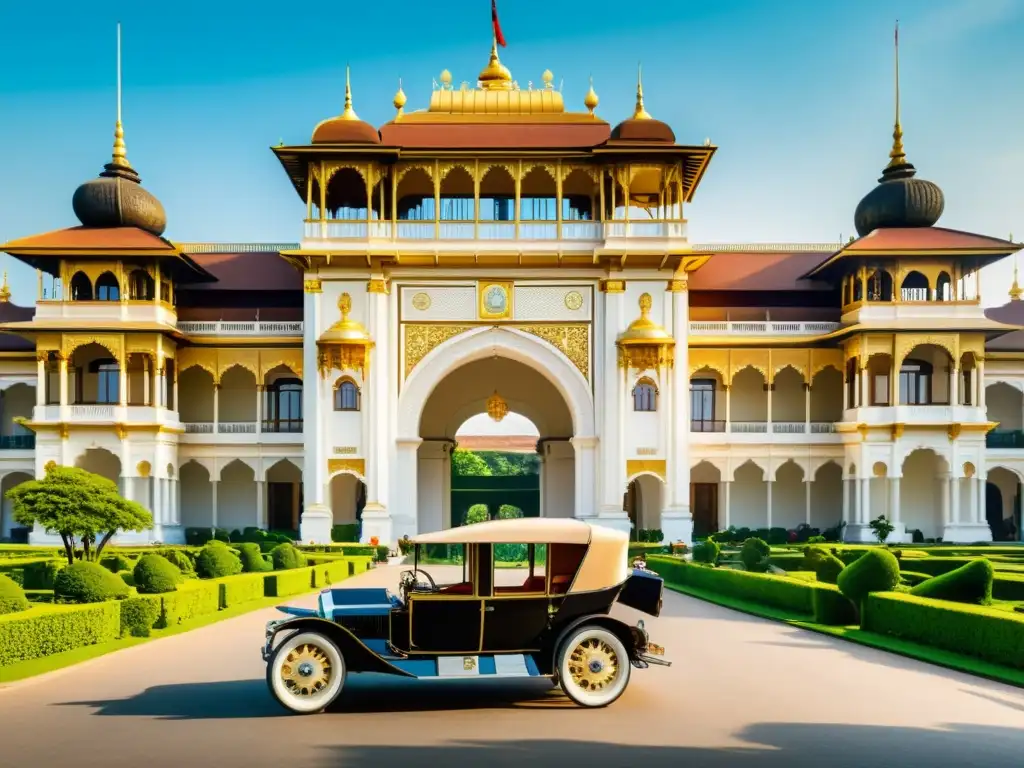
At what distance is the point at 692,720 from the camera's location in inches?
393

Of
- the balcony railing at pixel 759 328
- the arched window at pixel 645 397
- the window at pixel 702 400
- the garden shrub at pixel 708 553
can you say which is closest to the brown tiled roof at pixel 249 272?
the arched window at pixel 645 397

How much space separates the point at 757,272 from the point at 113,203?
82.4 feet

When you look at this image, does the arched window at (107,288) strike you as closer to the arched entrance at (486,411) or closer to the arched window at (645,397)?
the arched entrance at (486,411)

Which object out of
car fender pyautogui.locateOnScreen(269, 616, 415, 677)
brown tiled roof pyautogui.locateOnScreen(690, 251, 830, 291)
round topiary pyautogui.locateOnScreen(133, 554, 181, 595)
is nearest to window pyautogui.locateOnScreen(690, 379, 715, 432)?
brown tiled roof pyautogui.locateOnScreen(690, 251, 830, 291)

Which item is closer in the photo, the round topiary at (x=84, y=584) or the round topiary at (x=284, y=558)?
the round topiary at (x=84, y=584)

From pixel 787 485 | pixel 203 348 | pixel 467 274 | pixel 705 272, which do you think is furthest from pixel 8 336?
pixel 787 485

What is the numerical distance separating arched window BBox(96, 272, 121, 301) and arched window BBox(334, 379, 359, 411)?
917 cm

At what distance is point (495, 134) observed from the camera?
127 feet

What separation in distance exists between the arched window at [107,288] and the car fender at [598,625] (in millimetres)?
32544

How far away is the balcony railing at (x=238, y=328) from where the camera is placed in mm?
40188

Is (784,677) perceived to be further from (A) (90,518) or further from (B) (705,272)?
(B) (705,272)

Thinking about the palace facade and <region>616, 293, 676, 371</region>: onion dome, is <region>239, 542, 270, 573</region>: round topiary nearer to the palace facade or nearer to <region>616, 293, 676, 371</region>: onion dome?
the palace facade

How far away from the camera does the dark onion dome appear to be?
3944 centimetres

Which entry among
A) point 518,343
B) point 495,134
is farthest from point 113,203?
point 518,343
